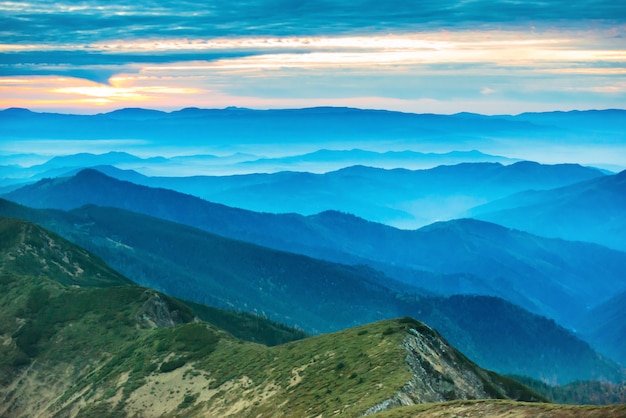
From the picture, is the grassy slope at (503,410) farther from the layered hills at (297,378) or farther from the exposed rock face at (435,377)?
the layered hills at (297,378)

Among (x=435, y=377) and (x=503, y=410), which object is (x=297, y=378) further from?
(x=503, y=410)

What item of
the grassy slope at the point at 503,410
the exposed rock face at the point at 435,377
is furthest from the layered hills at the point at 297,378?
the grassy slope at the point at 503,410

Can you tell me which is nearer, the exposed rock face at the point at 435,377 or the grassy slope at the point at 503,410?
the grassy slope at the point at 503,410

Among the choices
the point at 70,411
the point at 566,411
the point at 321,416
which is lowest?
the point at 70,411

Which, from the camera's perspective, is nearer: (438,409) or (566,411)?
(566,411)

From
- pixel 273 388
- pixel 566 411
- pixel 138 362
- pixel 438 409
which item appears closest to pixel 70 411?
→ pixel 138 362

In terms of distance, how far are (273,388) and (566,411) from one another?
230 feet

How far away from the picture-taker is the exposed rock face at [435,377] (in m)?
130

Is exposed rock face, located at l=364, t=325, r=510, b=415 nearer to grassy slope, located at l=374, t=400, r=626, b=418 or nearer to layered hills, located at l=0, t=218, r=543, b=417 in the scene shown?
layered hills, located at l=0, t=218, r=543, b=417

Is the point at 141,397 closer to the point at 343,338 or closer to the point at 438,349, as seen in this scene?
the point at 343,338

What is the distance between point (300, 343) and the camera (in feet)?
557

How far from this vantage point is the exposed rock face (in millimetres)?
129500

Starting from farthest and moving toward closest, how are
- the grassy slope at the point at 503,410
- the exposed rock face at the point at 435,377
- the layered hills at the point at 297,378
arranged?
1. the layered hills at the point at 297,378
2. the exposed rock face at the point at 435,377
3. the grassy slope at the point at 503,410

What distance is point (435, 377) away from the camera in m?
145
